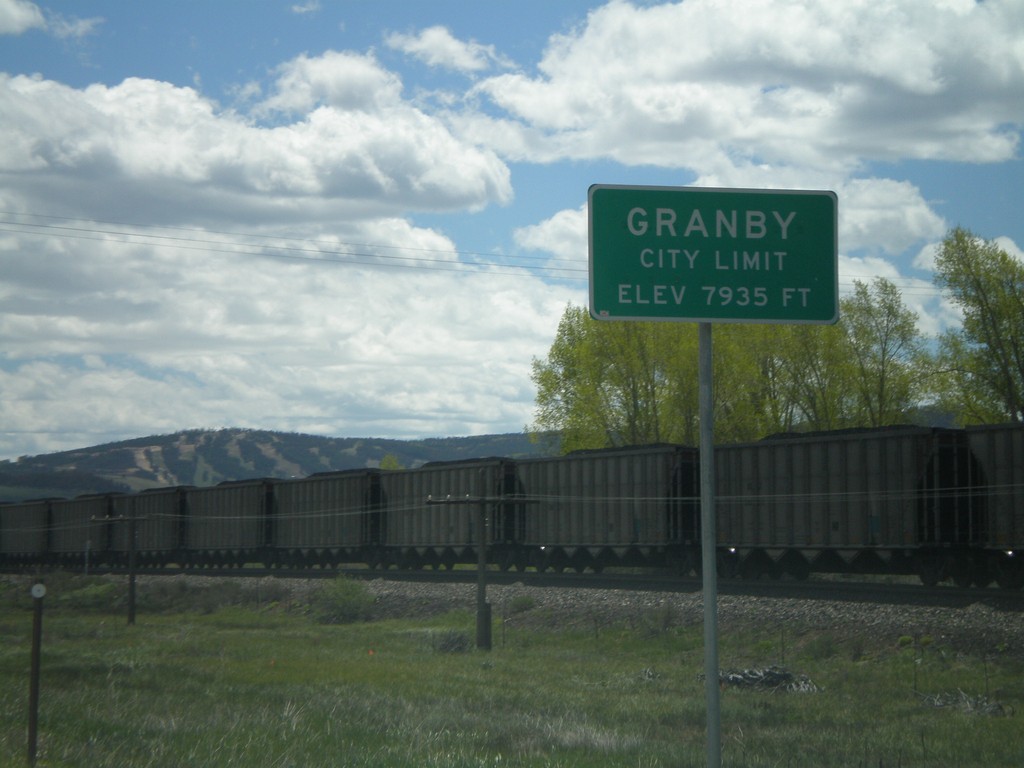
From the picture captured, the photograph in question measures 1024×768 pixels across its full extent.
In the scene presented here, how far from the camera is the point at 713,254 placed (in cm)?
632

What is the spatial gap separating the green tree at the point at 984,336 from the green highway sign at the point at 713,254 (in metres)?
43.2

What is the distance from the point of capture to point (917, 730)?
11836 mm

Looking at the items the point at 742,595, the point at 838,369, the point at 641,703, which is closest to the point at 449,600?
the point at 742,595

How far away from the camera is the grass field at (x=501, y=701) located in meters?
9.79

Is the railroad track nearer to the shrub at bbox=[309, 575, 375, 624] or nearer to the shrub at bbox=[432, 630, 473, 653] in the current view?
the shrub at bbox=[309, 575, 375, 624]

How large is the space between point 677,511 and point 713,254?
27753 millimetres

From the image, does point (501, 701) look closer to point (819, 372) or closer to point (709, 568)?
point (709, 568)

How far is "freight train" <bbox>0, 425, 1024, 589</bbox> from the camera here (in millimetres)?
26672

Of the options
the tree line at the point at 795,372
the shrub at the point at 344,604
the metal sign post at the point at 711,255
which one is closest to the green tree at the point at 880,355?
the tree line at the point at 795,372

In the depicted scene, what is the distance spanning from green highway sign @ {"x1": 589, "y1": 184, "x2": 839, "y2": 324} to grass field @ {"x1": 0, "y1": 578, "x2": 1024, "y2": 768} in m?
4.47

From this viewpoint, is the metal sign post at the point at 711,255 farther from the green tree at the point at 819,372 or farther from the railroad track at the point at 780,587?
the green tree at the point at 819,372

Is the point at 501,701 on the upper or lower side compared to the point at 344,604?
upper

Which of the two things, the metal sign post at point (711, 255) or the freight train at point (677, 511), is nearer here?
the metal sign post at point (711, 255)


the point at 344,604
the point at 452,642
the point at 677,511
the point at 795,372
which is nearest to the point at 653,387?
the point at 795,372
